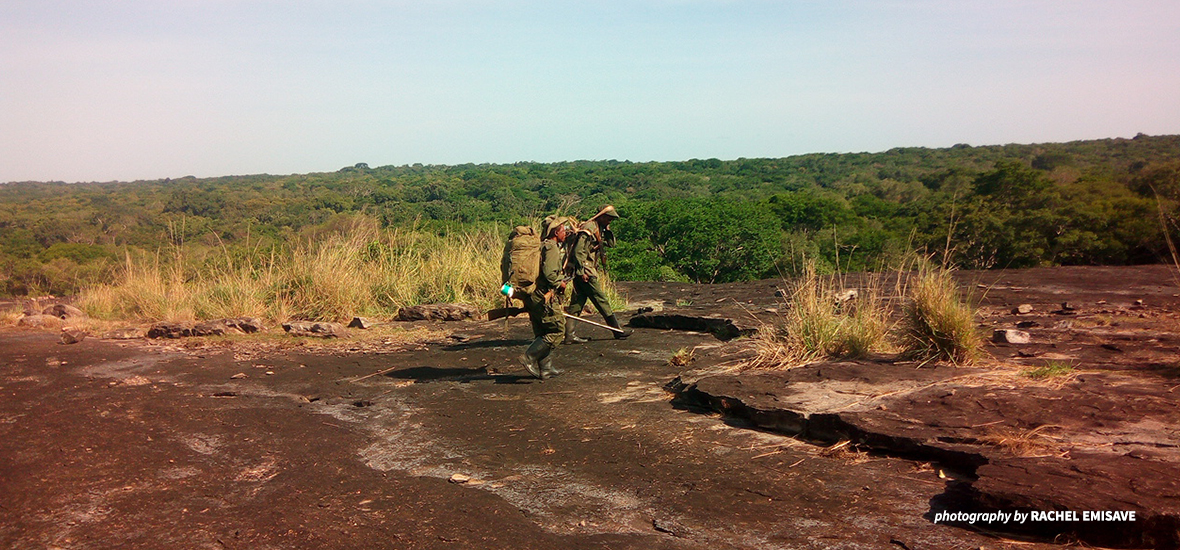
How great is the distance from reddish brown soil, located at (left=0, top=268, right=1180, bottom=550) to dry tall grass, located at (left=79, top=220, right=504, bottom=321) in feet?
13.5

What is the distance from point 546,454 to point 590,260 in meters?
4.74

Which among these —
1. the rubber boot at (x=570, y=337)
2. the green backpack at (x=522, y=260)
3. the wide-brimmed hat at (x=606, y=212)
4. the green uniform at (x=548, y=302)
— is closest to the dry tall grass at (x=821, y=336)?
the green uniform at (x=548, y=302)

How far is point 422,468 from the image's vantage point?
218 inches

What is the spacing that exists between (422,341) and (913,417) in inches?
281

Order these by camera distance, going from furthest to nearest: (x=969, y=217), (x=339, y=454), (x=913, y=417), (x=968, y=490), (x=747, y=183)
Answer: (x=747, y=183) < (x=969, y=217) < (x=339, y=454) < (x=913, y=417) < (x=968, y=490)

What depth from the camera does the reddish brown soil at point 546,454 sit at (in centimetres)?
424

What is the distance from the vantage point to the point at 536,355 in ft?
26.6

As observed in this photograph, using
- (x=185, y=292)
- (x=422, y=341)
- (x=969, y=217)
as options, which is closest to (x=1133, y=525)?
(x=422, y=341)

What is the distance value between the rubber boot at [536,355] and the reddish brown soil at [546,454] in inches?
6.0

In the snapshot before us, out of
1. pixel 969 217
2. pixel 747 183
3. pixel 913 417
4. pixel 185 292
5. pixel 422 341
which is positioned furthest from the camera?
pixel 747 183

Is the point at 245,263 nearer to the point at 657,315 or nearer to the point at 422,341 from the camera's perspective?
the point at 422,341

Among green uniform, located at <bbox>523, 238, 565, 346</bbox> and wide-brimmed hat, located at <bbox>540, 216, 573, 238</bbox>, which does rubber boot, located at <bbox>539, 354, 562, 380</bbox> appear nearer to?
green uniform, located at <bbox>523, 238, 565, 346</bbox>

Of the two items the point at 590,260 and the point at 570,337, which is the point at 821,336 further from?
the point at 570,337

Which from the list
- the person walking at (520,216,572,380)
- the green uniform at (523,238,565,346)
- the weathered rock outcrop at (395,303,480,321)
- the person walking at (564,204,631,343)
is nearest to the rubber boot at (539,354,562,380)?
the person walking at (520,216,572,380)
